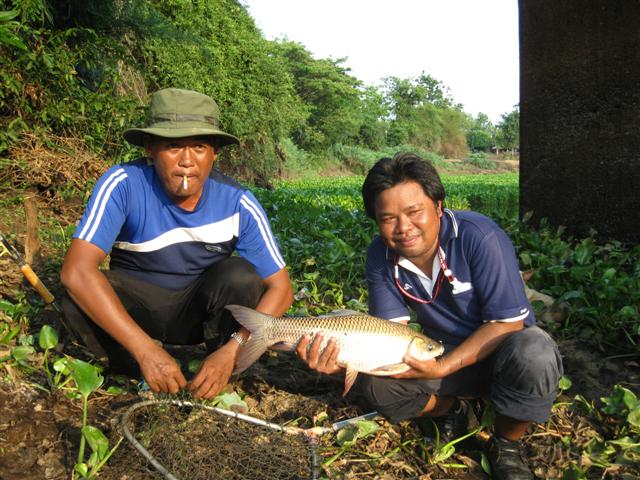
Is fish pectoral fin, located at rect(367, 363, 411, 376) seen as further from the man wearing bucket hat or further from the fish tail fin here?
the man wearing bucket hat

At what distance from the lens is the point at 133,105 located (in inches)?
268

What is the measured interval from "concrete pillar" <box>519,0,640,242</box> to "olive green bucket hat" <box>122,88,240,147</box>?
13.4 ft

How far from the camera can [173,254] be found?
3141 mm

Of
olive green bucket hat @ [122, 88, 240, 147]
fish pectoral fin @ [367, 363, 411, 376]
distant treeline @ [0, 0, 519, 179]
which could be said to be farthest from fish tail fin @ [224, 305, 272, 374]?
distant treeline @ [0, 0, 519, 179]

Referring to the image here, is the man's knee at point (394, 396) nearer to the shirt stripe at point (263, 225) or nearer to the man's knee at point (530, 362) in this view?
the man's knee at point (530, 362)

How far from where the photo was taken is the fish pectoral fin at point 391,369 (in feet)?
8.49

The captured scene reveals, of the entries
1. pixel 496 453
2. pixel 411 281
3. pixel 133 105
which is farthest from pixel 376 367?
pixel 133 105

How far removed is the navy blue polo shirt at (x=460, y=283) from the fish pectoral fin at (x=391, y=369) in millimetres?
329

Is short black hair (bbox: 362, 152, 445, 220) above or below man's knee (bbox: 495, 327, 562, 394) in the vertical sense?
above

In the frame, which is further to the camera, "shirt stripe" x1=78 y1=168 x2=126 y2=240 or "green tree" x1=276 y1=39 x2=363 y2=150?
"green tree" x1=276 y1=39 x2=363 y2=150

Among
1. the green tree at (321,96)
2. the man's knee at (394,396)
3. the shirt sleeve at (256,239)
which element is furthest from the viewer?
the green tree at (321,96)

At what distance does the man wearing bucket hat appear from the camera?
2729 millimetres

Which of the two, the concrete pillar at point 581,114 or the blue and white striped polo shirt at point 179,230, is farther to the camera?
the concrete pillar at point 581,114

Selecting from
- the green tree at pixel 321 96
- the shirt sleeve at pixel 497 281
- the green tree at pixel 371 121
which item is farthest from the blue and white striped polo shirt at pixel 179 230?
the green tree at pixel 371 121
